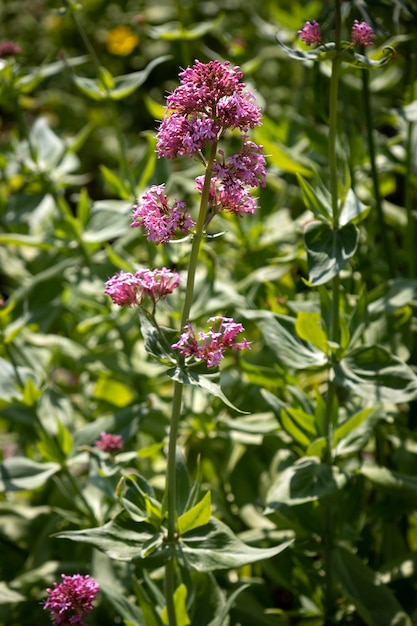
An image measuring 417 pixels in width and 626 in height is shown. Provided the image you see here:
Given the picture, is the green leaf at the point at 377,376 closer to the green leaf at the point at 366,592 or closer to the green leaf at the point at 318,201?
the green leaf at the point at 318,201

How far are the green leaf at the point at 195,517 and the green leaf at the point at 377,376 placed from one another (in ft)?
1.27

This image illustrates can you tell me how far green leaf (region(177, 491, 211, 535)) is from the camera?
1.40m

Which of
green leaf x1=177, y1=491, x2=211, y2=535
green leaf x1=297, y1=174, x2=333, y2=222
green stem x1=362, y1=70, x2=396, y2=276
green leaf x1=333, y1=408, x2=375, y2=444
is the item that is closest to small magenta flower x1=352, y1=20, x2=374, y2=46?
green leaf x1=297, y1=174, x2=333, y2=222

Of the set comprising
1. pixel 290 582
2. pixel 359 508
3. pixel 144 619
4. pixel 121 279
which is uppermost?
pixel 121 279

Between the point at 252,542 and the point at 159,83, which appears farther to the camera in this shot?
the point at 159,83

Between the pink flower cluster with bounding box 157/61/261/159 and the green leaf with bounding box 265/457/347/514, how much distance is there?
77 centimetres

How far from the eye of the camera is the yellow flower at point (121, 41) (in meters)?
4.47

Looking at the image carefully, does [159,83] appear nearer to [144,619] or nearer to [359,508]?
[359,508]

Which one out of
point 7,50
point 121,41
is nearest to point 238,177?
point 7,50

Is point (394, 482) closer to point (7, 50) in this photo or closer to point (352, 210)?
point (352, 210)

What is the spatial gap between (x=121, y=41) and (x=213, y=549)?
3.61 m

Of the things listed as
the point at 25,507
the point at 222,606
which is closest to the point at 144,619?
the point at 222,606

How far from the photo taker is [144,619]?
159cm

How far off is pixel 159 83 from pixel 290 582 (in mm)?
3324
